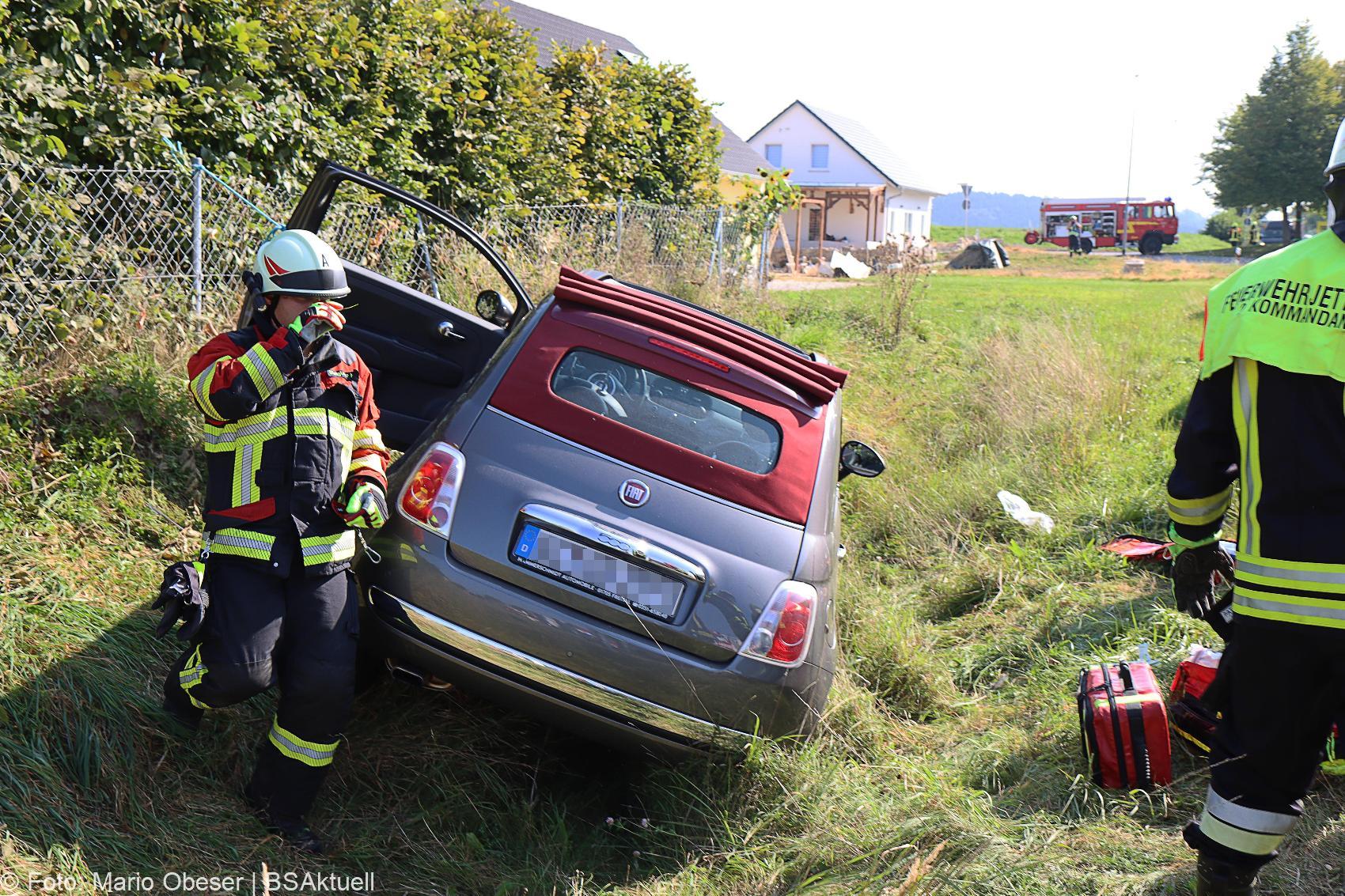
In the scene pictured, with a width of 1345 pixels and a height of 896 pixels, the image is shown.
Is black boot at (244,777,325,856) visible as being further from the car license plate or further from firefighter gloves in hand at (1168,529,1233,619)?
firefighter gloves in hand at (1168,529,1233,619)

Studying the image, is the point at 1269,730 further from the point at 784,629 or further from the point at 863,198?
the point at 863,198

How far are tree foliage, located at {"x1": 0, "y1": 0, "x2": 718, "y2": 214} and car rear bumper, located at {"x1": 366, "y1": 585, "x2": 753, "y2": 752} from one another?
2.97 m

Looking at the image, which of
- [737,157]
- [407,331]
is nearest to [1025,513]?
[407,331]

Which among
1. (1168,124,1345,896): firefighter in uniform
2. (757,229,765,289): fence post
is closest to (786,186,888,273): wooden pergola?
(757,229,765,289): fence post

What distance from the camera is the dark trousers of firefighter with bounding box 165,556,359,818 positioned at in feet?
9.95

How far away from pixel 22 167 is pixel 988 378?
26.9 ft

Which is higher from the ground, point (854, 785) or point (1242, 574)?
point (1242, 574)

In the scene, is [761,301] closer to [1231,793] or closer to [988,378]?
[988,378]

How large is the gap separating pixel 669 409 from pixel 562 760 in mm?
1394

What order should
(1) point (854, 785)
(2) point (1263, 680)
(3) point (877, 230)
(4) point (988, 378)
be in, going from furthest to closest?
(3) point (877, 230), (4) point (988, 378), (1) point (854, 785), (2) point (1263, 680)

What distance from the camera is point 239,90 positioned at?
572 cm

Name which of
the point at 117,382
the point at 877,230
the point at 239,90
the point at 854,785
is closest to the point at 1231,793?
the point at 854,785

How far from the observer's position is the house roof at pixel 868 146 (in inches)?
2050

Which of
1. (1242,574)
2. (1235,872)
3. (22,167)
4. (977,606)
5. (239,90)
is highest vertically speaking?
(239,90)
